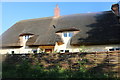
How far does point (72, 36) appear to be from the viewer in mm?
16641

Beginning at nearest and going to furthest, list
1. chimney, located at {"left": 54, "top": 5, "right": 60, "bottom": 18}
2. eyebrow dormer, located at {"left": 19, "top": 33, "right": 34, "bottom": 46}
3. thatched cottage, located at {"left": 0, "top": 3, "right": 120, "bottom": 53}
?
thatched cottage, located at {"left": 0, "top": 3, "right": 120, "bottom": 53}, eyebrow dormer, located at {"left": 19, "top": 33, "right": 34, "bottom": 46}, chimney, located at {"left": 54, "top": 5, "right": 60, "bottom": 18}

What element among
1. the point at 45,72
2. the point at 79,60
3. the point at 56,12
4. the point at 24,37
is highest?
the point at 56,12

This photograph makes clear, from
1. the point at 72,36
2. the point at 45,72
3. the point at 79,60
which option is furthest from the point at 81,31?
the point at 45,72

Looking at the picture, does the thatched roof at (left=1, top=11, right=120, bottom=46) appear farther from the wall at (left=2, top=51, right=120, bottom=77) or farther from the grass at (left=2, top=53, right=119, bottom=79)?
the grass at (left=2, top=53, right=119, bottom=79)

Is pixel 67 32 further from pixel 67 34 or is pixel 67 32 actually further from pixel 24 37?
pixel 24 37

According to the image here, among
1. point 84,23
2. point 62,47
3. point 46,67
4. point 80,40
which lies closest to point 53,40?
point 62,47

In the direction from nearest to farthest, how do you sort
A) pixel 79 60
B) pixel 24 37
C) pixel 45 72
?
1. pixel 45 72
2. pixel 79 60
3. pixel 24 37

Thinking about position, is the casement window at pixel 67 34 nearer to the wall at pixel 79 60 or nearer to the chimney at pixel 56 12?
the chimney at pixel 56 12

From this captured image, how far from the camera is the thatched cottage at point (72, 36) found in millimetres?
14492

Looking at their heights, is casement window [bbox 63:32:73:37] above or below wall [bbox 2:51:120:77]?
above

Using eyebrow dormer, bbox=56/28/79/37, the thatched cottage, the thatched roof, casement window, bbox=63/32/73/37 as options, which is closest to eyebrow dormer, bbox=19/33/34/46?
the thatched cottage

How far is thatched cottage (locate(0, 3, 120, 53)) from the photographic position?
14492mm

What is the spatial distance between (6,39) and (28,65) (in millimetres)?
14899

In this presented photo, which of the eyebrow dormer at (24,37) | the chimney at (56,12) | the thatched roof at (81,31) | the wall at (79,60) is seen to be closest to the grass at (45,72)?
the wall at (79,60)
